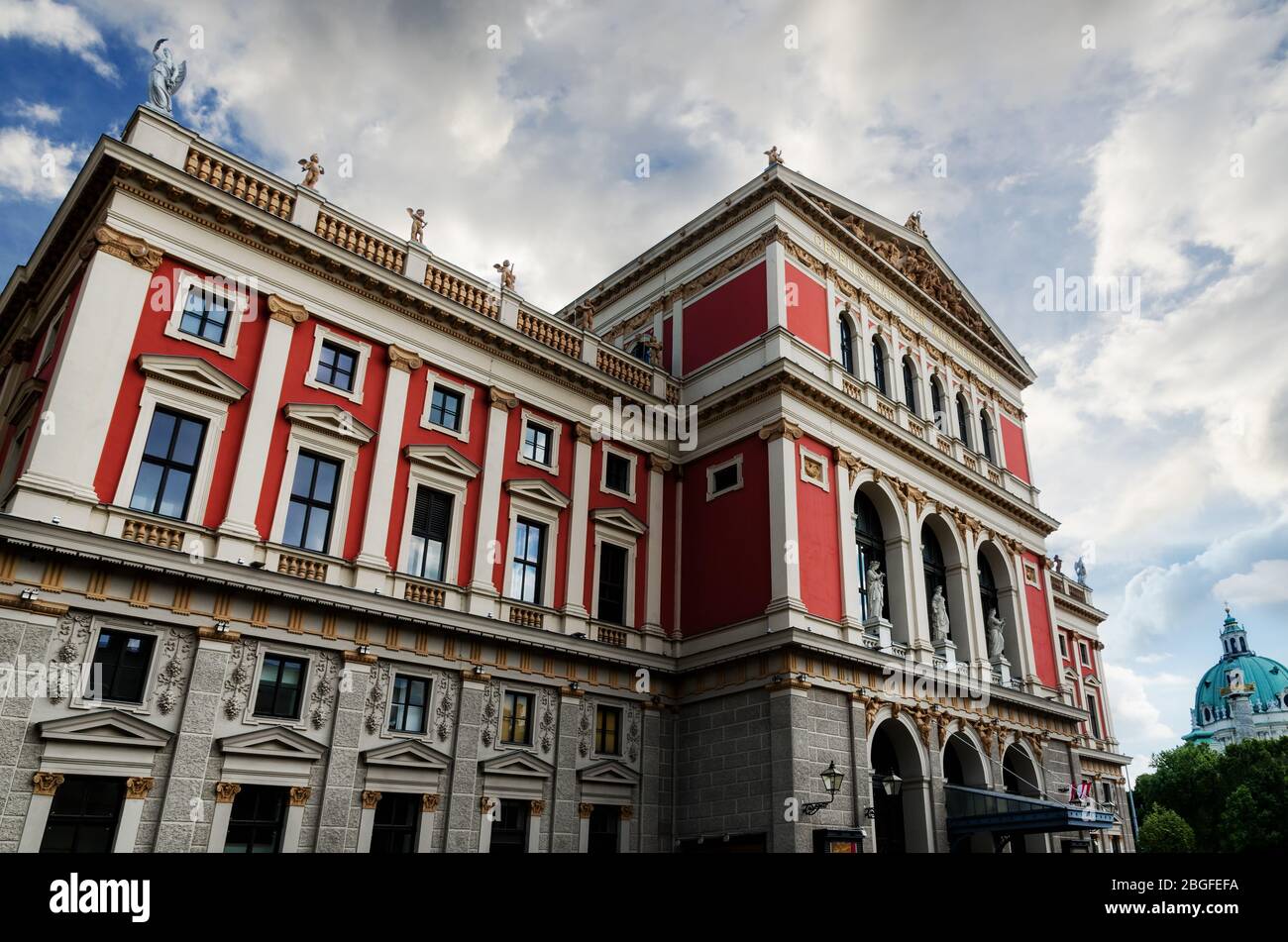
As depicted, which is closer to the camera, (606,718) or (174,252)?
(174,252)

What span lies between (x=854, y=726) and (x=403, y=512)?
1397cm

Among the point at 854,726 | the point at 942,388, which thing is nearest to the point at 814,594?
the point at 854,726

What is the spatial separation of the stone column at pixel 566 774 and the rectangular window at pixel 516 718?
3.02 feet

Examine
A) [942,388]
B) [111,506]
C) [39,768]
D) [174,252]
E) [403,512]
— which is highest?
[942,388]

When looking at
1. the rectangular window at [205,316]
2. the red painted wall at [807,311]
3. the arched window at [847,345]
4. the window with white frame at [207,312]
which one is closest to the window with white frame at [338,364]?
the window with white frame at [207,312]

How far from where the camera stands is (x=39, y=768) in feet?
51.6

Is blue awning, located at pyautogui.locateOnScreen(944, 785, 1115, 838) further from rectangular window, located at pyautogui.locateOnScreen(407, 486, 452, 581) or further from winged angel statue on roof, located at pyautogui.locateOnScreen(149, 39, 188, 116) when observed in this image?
winged angel statue on roof, located at pyautogui.locateOnScreen(149, 39, 188, 116)

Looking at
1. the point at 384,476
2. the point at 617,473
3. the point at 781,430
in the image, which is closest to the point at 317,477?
the point at 384,476

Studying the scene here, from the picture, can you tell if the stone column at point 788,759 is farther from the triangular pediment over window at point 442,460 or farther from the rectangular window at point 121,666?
the rectangular window at point 121,666

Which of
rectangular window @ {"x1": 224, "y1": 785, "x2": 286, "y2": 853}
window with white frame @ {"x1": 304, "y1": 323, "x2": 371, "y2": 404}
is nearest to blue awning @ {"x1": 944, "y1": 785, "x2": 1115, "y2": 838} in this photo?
rectangular window @ {"x1": 224, "y1": 785, "x2": 286, "y2": 853}

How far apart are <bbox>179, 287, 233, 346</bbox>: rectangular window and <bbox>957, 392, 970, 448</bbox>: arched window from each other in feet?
93.4

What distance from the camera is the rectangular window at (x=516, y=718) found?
888 inches
